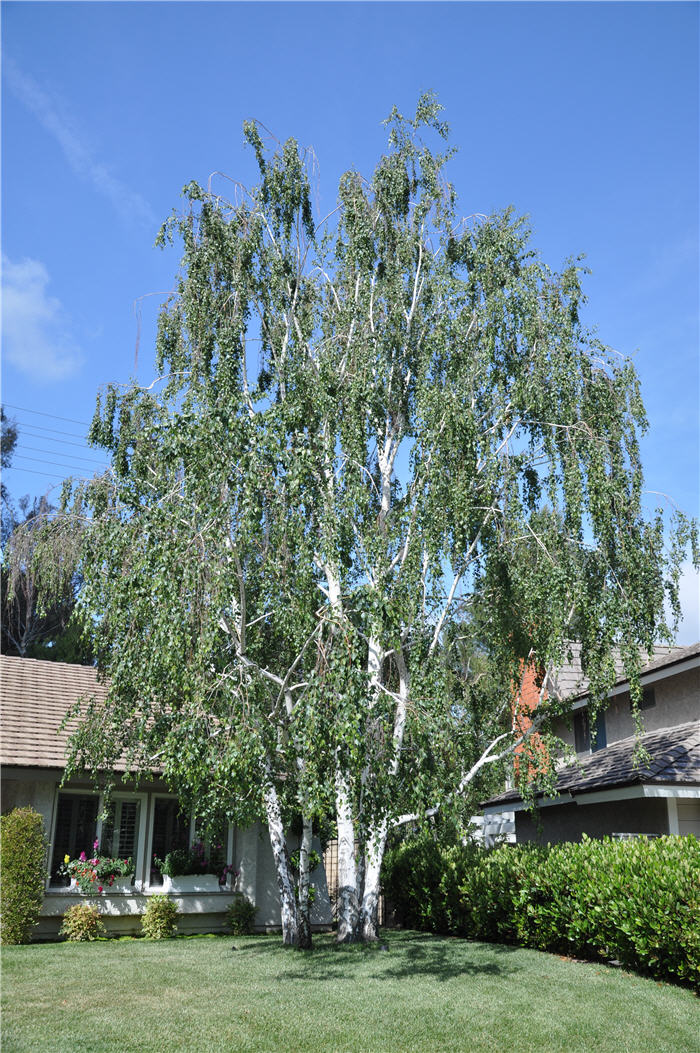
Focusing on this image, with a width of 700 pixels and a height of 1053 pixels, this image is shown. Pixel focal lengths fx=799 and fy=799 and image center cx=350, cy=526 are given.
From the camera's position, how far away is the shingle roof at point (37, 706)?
45.3ft

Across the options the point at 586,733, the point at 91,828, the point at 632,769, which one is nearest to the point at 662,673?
the point at 632,769

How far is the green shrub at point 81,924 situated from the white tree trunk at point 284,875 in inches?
133

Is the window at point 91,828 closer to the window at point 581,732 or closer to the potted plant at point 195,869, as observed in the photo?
the potted plant at point 195,869

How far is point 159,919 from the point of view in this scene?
47.7ft

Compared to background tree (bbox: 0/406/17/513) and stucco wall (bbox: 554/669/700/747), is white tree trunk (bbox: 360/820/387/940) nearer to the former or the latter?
stucco wall (bbox: 554/669/700/747)

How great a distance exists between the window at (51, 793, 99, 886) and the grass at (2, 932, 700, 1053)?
9.61ft

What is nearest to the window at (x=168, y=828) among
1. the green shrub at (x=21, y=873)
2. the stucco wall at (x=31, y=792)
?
the stucco wall at (x=31, y=792)

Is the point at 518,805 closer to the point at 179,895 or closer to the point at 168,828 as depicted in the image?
the point at 179,895

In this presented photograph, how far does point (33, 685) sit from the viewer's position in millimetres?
16484

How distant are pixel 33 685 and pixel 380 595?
395 inches

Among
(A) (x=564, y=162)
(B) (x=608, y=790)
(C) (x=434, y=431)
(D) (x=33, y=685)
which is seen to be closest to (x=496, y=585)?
(C) (x=434, y=431)

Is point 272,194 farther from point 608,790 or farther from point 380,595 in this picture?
point 608,790

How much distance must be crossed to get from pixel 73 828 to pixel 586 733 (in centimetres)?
1131

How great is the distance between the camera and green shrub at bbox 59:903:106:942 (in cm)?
1367
